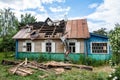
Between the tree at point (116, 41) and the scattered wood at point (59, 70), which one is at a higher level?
the tree at point (116, 41)

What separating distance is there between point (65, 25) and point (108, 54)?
20.9ft

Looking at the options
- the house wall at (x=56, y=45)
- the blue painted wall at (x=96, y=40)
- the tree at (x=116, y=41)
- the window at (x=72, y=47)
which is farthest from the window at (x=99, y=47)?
the tree at (x=116, y=41)

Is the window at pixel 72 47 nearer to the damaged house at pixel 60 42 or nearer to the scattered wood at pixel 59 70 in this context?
the damaged house at pixel 60 42

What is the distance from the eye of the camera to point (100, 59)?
916 inches

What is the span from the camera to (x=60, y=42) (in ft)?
79.8

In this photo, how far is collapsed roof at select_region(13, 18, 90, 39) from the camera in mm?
24422

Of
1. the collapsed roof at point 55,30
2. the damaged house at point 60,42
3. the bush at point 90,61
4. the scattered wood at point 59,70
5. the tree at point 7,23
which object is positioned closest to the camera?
the scattered wood at point 59,70

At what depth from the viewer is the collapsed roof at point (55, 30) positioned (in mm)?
24422

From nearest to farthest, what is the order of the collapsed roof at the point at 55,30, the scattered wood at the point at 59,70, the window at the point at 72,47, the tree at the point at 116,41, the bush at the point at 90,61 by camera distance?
the tree at the point at 116,41
the scattered wood at the point at 59,70
the bush at the point at 90,61
the window at the point at 72,47
the collapsed roof at the point at 55,30

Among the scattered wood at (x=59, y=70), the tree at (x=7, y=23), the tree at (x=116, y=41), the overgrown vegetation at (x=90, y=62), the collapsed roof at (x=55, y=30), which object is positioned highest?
the tree at (x=7, y=23)

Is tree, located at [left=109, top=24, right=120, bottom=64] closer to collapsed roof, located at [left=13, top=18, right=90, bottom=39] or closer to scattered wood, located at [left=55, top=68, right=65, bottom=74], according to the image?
scattered wood, located at [left=55, top=68, right=65, bottom=74]

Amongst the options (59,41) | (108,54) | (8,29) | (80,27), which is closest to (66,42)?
(59,41)

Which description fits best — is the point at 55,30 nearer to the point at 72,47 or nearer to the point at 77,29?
the point at 77,29

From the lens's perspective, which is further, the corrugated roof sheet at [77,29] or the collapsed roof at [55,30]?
the collapsed roof at [55,30]
